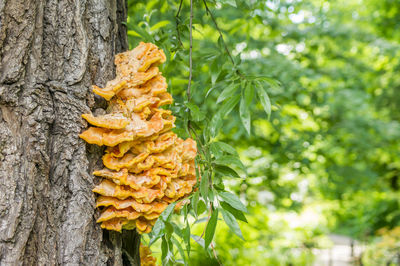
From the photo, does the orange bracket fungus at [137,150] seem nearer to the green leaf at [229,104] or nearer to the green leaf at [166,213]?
the green leaf at [166,213]

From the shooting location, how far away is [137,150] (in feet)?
3.59

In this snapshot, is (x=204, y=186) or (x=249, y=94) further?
(x=249, y=94)

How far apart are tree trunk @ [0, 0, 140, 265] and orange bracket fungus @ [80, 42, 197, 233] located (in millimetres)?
60

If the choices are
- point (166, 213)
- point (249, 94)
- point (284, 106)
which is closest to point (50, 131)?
point (166, 213)

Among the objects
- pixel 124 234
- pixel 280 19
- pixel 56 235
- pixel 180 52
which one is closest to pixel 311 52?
pixel 280 19

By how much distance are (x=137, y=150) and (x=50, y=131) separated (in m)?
0.29

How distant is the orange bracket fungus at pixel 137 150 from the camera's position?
1.04 meters

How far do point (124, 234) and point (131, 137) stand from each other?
0.48m

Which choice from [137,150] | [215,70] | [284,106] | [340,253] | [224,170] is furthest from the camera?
[340,253]

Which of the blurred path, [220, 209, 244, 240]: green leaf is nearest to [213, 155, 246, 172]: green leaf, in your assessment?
[220, 209, 244, 240]: green leaf

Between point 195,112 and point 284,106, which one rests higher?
point 284,106

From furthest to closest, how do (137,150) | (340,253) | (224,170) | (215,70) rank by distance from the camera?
(340,253), (215,70), (224,170), (137,150)

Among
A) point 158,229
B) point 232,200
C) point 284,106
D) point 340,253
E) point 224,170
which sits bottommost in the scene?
point 340,253

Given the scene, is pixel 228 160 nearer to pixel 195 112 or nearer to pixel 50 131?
pixel 195 112
